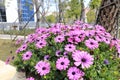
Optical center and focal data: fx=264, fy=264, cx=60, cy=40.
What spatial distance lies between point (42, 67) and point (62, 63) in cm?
18

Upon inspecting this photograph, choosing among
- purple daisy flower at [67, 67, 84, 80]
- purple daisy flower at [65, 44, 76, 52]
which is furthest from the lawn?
purple daisy flower at [67, 67, 84, 80]

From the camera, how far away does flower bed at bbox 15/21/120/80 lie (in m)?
2.16

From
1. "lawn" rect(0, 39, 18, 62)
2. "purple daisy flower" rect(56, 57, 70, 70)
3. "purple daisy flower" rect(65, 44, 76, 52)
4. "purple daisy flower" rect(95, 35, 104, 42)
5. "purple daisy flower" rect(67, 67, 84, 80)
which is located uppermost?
"purple daisy flower" rect(95, 35, 104, 42)

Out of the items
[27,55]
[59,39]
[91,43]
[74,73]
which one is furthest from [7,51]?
[74,73]

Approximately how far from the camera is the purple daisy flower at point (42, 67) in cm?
221

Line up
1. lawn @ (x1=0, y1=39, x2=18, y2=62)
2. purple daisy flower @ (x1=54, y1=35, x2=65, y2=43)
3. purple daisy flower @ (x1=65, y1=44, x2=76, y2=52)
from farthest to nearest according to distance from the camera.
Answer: lawn @ (x1=0, y1=39, x2=18, y2=62) → purple daisy flower @ (x1=54, y1=35, x2=65, y2=43) → purple daisy flower @ (x1=65, y1=44, x2=76, y2=52)

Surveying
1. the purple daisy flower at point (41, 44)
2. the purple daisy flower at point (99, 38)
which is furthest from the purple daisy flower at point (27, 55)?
the purple daisy flower at point (99, 38)

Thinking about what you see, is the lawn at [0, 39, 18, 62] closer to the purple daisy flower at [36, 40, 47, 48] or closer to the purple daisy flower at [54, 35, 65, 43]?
the purple daisy flower at [36, 40, 47, 48]

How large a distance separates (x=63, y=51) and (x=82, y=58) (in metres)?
0.25

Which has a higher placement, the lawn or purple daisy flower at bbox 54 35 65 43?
purple daisy flower at bbox 54 35 65 43

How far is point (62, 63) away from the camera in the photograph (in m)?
2.17

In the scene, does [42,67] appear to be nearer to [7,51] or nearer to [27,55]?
[27,55]

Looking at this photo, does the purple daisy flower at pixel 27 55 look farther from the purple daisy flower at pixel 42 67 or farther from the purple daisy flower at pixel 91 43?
the purple daisy flower at pixel 91 43

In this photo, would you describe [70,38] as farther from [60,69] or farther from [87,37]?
[60,69]
